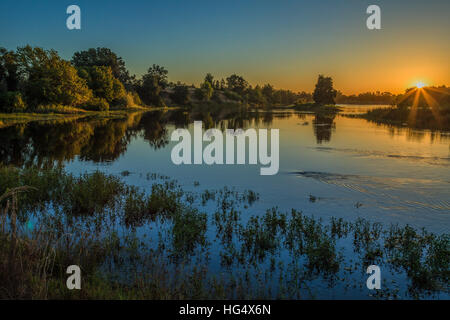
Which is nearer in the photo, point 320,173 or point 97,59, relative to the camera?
point 320,173

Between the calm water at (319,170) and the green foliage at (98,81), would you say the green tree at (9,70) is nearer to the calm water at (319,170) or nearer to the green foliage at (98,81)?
the green foliage at (98,81)

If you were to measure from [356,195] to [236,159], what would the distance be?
14097mm

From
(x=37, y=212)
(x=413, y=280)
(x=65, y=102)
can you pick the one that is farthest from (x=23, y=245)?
(x=65, y=102)

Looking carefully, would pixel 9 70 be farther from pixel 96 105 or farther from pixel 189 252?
pixel 189 252

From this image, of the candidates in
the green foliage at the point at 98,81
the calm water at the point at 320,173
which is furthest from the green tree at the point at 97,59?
the calm water at the point at 320,173

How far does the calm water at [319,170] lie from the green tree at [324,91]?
480 feet

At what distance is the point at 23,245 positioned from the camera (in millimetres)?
8531

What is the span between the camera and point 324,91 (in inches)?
7259

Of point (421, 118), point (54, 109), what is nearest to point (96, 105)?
point (54, 109)

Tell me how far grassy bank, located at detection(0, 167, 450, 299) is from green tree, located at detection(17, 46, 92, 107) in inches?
2949

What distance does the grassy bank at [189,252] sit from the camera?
340 inches

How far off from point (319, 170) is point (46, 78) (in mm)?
79293

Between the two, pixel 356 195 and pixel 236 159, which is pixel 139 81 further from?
pixel 356 195

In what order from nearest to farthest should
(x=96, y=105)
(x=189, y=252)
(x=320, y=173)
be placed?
(x=189, y=252), (x=320, y=173), (x=96, y=105)
